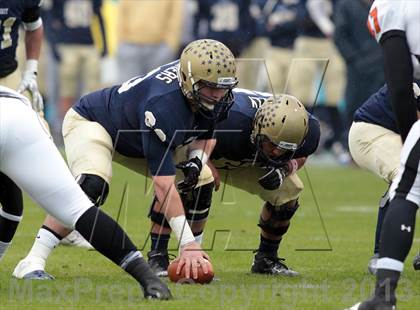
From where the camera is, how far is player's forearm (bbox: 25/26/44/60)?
7.54 m

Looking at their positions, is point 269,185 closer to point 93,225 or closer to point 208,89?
point 208,89

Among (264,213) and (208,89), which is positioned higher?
(208,89)

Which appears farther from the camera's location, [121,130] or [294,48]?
[294,48]

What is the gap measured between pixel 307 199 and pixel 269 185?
180 inches

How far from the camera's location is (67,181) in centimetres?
486

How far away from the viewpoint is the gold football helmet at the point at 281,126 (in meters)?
5.84

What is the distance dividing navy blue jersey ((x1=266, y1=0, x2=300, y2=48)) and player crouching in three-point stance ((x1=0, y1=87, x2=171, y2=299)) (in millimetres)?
10061

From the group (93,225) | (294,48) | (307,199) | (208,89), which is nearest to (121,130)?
(208,89)

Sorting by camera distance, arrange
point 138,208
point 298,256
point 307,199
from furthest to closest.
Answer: point 307,199, point 138,208, point 298,256

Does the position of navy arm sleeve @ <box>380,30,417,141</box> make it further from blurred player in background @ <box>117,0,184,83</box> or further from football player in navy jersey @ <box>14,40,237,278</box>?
blurred player in background @ <box>117,0,184,83</box>

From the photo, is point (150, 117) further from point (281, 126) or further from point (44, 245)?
point (44, 245)

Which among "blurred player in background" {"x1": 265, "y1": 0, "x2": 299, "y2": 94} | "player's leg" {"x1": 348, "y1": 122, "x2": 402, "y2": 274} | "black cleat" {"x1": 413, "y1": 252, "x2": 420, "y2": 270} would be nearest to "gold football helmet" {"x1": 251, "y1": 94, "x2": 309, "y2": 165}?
"player's leg" {"x1": 348, "y1": 122, "x2": 402, "y2": 274}

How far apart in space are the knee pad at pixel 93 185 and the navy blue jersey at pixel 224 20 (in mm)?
9246

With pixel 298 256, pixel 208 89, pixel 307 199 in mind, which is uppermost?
pixel 208 89
